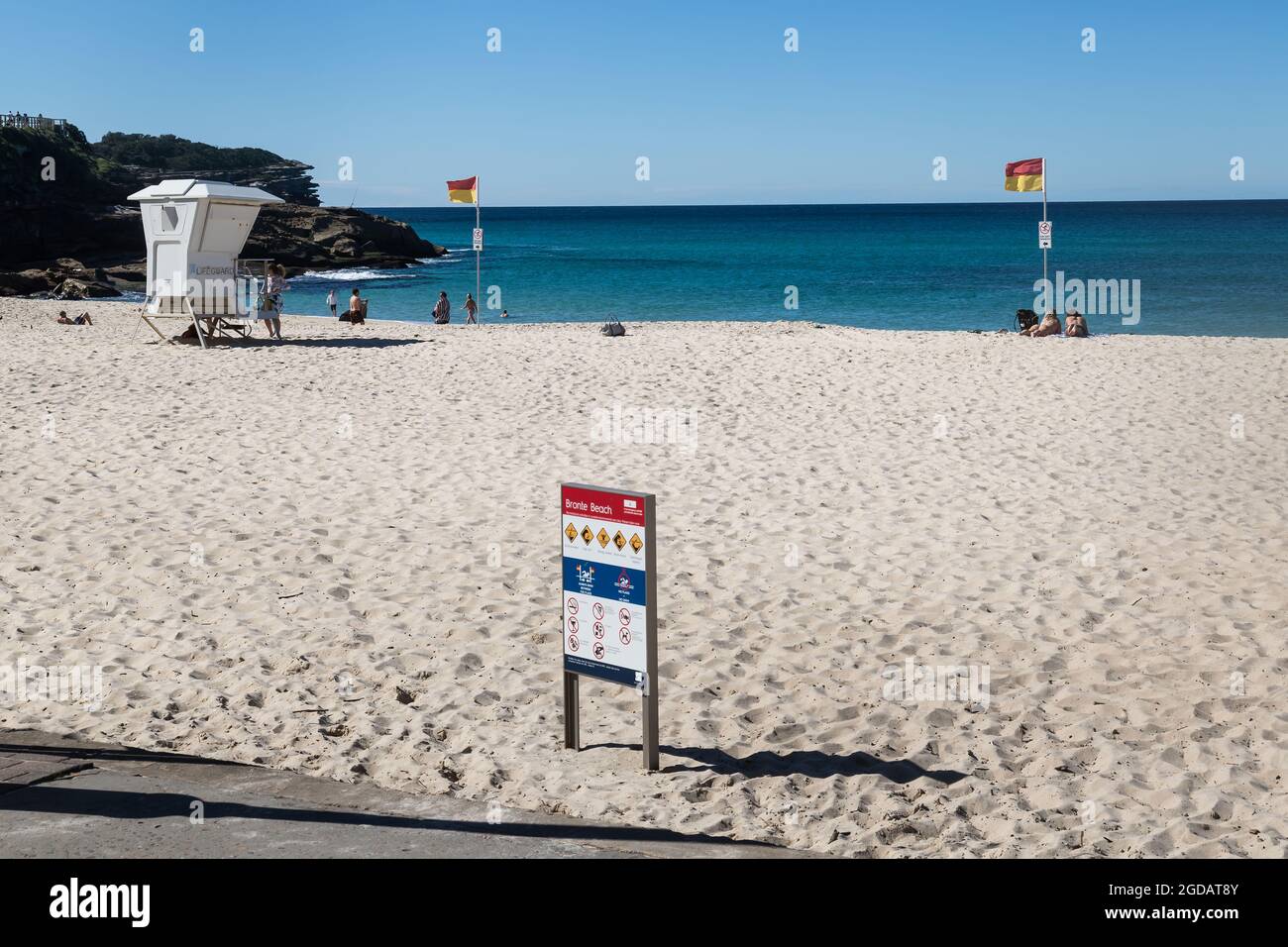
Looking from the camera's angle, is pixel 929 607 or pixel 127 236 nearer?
pixel 929 607

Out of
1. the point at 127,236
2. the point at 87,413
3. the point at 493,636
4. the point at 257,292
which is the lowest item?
the point at 493,636

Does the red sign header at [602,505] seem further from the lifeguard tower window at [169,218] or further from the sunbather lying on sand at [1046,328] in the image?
the sunbather lying on sand at [1046,328]

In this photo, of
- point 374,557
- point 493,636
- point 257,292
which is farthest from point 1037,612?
point 257,292

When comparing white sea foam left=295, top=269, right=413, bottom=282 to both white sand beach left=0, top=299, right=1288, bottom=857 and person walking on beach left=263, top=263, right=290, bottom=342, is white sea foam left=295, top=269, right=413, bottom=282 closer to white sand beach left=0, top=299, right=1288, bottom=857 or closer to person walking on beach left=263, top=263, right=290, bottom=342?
person walking on beach left=263, top=263, right=290, bottom=342

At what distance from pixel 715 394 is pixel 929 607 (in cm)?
725

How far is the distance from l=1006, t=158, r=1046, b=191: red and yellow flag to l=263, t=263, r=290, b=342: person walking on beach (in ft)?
44.5

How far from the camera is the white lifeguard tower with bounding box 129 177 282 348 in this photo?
19.2 meters

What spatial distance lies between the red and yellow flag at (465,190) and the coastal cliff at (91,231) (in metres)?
15.9

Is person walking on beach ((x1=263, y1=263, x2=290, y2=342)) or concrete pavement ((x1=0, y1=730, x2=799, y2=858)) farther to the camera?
Answer: person walking on beach ((x1=263, y1=263, x2=290, y2=342))

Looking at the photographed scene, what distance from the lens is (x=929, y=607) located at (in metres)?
7.00

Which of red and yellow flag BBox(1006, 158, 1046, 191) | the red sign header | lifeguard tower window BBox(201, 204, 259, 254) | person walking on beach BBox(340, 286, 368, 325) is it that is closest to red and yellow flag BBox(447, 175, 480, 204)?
person walking on beach BBox(340, 286, 368, 325)

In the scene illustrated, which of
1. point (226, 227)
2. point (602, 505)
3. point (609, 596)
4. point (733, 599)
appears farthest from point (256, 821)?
point (226, 227)

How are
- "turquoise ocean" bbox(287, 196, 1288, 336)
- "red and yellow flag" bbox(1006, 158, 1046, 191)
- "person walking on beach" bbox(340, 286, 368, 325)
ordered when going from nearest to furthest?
"red and yellow flag" bbox(1006, 158, 1046, 191)
"person walking on beach" bbox(340, 286, 368, 325)
"turquoise ocean" bbox(287, 196, 1288, 336)

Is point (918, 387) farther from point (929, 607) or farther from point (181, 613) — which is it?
point (181, 613)
